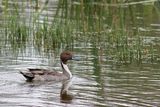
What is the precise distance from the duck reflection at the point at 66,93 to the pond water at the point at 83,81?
10mm

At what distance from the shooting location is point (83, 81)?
13312mm

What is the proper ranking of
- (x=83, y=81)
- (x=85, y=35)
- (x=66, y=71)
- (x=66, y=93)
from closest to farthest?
1. (x=66, y=93)
2. (x=83, y=81)
3. (x=66, y=71)
4. (x=85, y=35)

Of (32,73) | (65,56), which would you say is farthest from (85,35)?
(32,73)

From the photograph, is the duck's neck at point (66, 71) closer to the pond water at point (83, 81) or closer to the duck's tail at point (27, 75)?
the pond water at point (83, 81)

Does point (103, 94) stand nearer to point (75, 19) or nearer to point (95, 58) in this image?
point (95, 58)

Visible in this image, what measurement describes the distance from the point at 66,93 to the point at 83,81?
116cm

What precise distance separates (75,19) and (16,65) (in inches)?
236

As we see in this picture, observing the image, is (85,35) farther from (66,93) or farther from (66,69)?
(66,93)

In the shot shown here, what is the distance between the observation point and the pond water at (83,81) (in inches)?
445

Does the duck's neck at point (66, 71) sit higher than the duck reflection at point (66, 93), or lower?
higher

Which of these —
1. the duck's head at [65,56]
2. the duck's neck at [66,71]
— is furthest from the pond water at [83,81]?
the duck's head at [65,56]

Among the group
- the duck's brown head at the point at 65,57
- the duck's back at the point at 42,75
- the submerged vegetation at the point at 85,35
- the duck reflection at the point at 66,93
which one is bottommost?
the duck reflection at the point at 66,93

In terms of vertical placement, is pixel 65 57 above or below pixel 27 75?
above

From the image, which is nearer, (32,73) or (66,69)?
(32,73)
